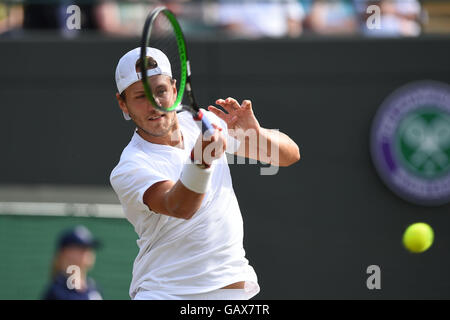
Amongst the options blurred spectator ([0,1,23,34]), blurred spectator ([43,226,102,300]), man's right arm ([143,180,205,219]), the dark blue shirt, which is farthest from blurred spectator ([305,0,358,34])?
man's right arm ([143,180,205,219])

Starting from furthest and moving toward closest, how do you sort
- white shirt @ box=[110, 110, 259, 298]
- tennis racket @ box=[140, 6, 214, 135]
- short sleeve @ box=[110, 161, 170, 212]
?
white shirt @ box=[110, 110, 259, 298]
short sleeve @ box=[110, 161, 170, 212]
tennis racket @ box=[140, 6, 214, 135]

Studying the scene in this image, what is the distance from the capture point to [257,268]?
6445 millimetres

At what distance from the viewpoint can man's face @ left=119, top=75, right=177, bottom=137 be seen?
341cm

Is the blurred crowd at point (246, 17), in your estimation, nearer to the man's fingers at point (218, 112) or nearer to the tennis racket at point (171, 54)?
the tennis racket at point (171, 54)

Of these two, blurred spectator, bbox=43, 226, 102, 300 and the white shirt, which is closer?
the white shirt

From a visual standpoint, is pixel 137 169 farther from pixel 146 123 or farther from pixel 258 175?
pixel 258 175

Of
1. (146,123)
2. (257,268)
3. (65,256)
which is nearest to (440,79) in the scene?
(257,268)

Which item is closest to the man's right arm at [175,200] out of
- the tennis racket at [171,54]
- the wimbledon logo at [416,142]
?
the tennis racket at [171,54]

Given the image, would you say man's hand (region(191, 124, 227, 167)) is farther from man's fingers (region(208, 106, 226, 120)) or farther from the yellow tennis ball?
the yellow tennis ball

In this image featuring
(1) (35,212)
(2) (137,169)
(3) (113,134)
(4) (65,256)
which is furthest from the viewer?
(3) (113,134)

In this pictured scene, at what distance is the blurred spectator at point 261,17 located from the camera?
265 inches

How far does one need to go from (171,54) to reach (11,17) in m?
3.34

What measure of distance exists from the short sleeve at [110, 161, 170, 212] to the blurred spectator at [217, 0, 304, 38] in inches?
138

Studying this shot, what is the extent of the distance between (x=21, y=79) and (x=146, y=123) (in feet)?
11.8
